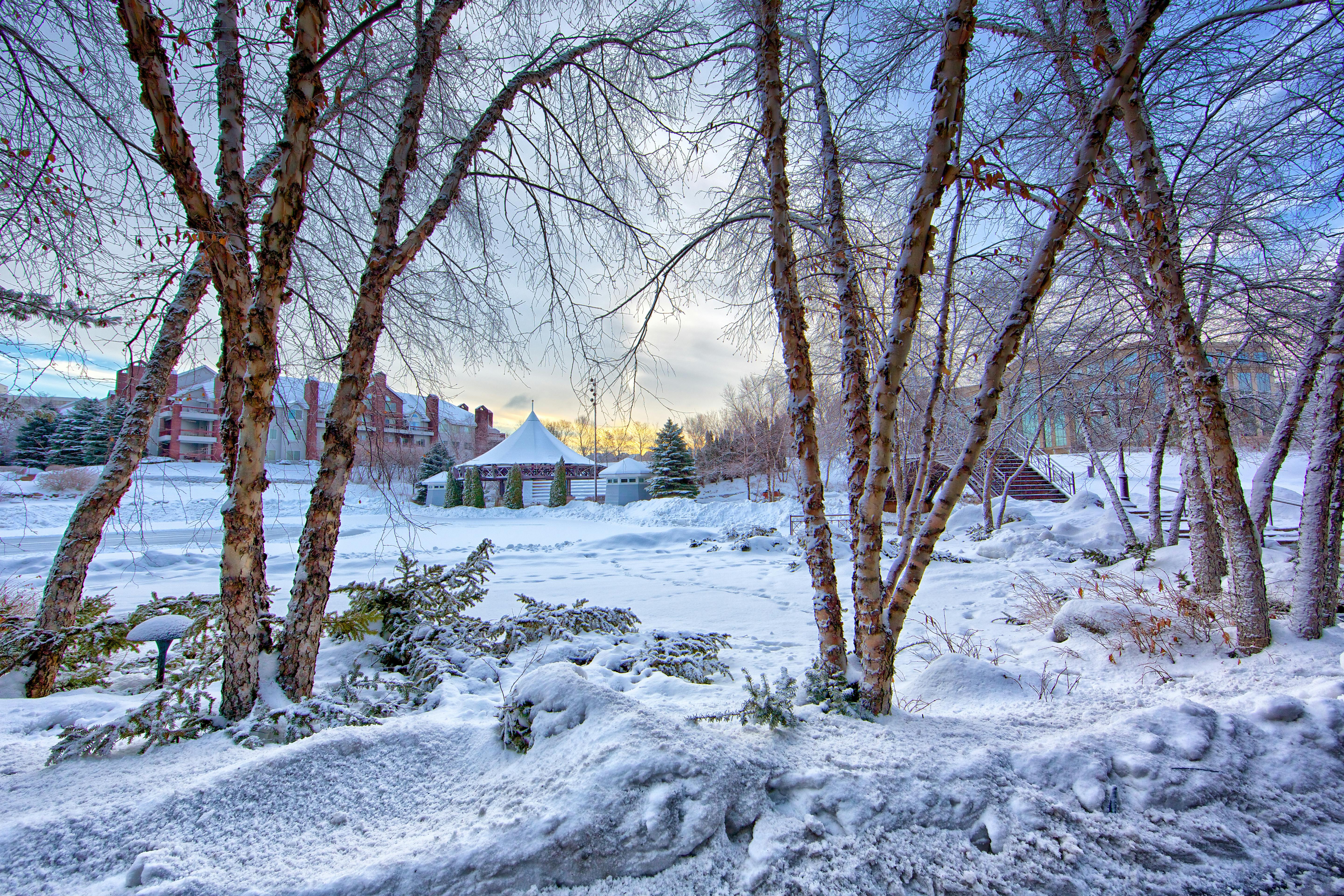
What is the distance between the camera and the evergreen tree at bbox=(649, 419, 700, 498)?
25.5 metres

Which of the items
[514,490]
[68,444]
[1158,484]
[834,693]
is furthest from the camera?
[514,490]

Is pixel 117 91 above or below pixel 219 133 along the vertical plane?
above

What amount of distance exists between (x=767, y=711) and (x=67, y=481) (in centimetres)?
2506

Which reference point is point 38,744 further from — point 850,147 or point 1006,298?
point 1006,298

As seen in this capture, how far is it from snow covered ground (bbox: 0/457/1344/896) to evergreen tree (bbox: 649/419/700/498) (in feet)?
74.4

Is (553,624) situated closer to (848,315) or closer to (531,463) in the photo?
(848,315)

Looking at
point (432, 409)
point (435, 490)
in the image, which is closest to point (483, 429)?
point (435, 490)

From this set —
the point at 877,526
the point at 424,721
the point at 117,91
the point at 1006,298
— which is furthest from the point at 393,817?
the point at 1006,298

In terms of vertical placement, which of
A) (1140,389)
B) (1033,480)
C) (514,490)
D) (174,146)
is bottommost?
(514,490)

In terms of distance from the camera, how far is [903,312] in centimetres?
219

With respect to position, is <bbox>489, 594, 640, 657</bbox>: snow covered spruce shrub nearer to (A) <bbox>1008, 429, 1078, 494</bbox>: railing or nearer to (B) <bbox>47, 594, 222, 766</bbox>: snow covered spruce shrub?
(B) <bbox>47, 594, 222, 766</bbox>: snow covered spruce shrub

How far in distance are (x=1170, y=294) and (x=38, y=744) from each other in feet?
19.2

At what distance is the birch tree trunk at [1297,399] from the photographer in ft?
10.8

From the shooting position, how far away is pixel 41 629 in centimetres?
287
